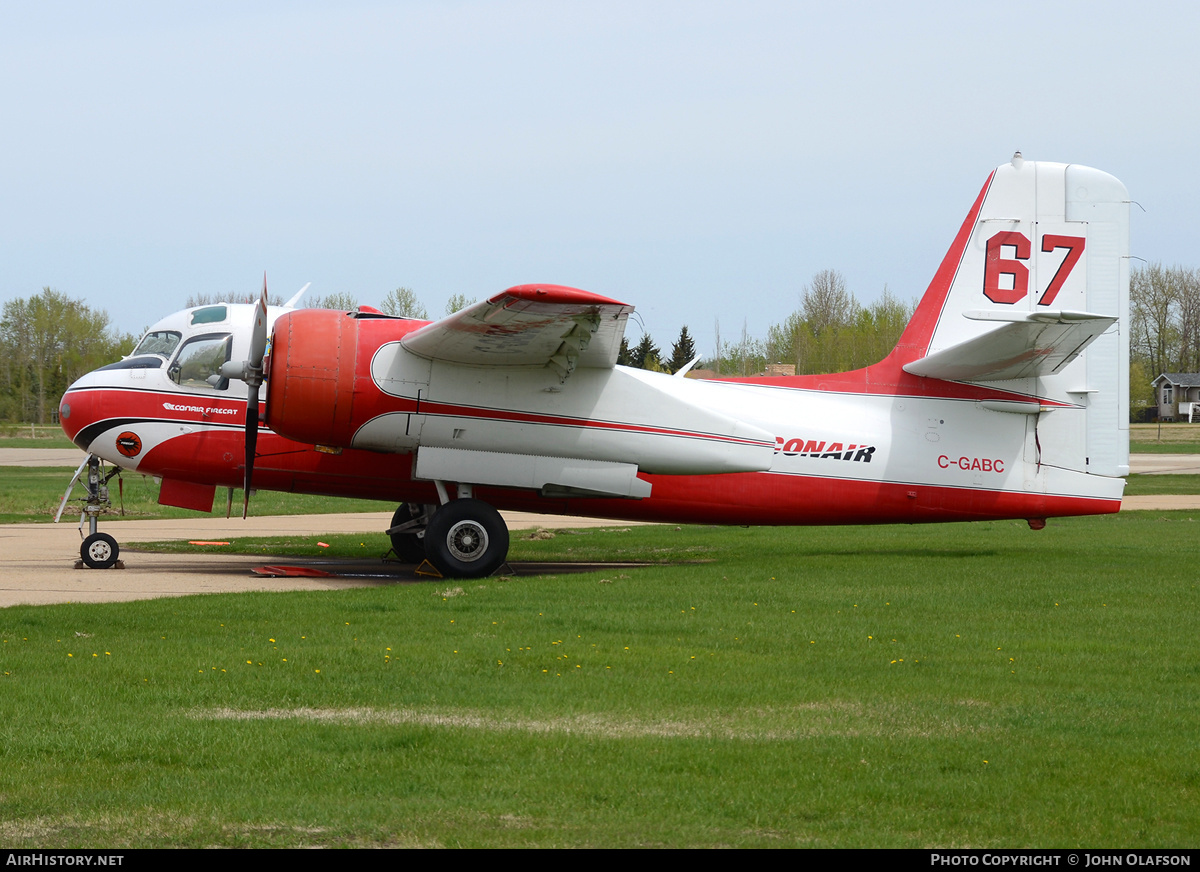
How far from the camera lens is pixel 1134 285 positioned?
109 m

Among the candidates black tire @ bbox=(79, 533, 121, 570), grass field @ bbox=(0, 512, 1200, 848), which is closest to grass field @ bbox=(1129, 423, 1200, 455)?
grass field @ bbox=(0, 512, 1200, 848)

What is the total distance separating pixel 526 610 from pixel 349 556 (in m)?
8.05

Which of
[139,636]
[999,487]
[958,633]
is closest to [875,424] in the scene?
[999,487]

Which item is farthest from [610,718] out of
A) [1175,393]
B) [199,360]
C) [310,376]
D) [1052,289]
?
[1175,393]

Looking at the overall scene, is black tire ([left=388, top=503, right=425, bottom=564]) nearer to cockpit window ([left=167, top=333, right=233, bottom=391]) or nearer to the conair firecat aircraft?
the conair firecat aircraft

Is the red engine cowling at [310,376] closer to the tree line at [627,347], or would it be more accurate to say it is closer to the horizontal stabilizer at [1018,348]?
the horizontal stabilizer at [1018,348]

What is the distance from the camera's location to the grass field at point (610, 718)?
5.34 metres

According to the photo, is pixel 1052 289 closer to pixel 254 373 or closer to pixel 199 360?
pixel 254 373

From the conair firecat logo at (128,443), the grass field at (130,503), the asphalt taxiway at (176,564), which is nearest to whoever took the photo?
the asphalt taxiway at (176,564)

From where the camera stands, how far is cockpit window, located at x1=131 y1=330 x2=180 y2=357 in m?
16.4

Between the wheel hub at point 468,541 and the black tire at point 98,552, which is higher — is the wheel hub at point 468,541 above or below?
above

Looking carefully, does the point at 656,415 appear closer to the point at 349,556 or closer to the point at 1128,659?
the point at 349,556

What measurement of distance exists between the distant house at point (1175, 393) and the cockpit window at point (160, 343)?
111840 millimetres

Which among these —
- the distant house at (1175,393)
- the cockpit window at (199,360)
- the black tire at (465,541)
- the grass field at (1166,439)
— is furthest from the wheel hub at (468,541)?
the distant house at (1175,393)
